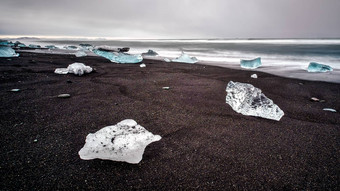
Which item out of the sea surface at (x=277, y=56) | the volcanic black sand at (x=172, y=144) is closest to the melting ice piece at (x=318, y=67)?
the sea surface at (x=277, y=56)

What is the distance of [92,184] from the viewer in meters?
1.26

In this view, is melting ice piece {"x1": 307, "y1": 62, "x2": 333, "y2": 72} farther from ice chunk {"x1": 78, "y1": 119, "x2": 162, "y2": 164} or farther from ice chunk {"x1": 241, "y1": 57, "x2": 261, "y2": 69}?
ice chunk {"x1": 78, "y1": 119, "x2": 162, "y2": 164}

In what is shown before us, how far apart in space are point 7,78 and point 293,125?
565 centimetres

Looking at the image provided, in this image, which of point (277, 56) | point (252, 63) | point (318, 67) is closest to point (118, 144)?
point (252, 63)

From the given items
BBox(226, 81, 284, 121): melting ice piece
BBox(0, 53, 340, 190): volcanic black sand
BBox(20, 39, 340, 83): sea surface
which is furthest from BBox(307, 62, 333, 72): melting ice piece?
BBox(226, 81, 284, 121): melting ice piece

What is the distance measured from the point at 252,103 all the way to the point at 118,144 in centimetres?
205

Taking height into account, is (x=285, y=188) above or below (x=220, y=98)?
below

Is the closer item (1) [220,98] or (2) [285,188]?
(2) [285,188]

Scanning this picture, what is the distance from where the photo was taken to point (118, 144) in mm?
1562

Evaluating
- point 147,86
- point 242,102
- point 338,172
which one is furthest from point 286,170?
point 147,86

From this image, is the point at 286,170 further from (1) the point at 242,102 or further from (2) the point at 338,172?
(1) the point at 242,102

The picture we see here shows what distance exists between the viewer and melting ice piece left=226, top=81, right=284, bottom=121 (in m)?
2.47

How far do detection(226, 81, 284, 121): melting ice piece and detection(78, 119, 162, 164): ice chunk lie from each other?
157 centimetres

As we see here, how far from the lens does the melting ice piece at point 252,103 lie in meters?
2.47
